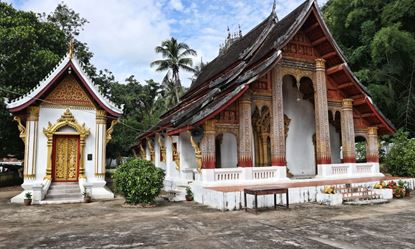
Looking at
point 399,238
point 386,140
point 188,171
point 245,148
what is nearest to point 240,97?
point 245,148

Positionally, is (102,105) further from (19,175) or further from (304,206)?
(19,175)

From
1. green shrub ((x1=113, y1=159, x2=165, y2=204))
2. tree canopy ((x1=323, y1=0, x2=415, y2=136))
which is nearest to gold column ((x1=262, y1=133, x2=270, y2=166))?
green shrub ((x1=113, y1=159, x2=165, y2=204))

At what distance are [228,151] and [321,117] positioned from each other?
13.4ft

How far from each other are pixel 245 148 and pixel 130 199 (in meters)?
4.27

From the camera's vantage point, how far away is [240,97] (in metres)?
11.6

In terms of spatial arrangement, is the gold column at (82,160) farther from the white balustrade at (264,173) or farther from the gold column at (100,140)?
the white balustrade at (264,173)

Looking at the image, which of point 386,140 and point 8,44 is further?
point 386,140

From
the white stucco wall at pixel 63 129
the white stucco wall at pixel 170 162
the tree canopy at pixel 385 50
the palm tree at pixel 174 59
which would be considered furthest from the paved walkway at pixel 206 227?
the palm tree at pixel 174 59

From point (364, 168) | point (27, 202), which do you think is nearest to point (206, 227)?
point (27, 202)

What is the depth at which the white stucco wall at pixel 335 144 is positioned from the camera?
1573 cm

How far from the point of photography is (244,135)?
1150cm

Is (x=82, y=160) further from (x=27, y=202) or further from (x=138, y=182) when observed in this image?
(x=138, y=182)

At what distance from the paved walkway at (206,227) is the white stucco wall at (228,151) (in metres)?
4.29

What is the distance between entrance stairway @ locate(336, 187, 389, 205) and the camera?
9.88 meters
